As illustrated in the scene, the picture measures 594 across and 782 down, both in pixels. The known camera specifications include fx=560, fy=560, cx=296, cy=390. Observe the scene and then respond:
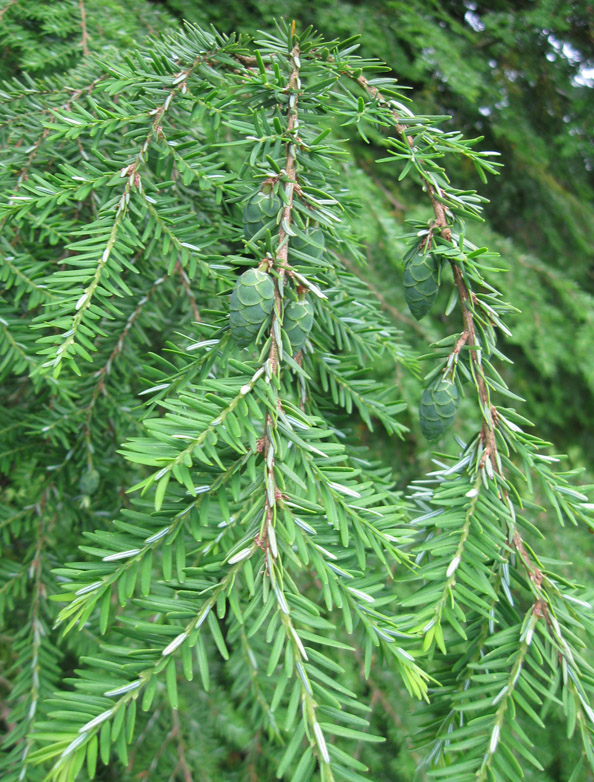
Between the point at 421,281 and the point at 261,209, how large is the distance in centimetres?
18

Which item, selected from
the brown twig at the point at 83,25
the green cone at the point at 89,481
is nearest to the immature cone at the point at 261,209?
the green cone at the point at 89,481

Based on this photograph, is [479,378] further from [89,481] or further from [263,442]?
[89,481]

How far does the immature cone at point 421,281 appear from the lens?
0.58 meters

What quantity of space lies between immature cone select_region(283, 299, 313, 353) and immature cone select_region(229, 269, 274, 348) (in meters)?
0.03

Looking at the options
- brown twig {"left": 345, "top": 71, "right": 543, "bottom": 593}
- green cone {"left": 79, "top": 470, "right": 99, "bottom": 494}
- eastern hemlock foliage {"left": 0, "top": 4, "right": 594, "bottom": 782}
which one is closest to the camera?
eastern hemlock foliage {"left": 0, "top": 4, "right": 594, "bottom": 782}

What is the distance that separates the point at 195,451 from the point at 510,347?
5.32 feet

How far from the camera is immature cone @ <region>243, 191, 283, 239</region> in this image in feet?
1.73

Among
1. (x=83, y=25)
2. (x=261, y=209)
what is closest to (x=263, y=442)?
(x=261, y=209)

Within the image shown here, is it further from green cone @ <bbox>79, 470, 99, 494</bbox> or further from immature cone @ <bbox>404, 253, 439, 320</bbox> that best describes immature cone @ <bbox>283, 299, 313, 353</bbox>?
green cone @ <bbox>79, 470, 99, 494</bbox>

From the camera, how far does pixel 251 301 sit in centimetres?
47

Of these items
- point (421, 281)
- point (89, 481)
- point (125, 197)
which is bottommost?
point (89, 481)

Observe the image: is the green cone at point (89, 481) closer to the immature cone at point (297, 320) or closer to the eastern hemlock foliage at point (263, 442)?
the eastern hemlock foliage at point (263, 442)

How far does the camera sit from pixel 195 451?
42cm

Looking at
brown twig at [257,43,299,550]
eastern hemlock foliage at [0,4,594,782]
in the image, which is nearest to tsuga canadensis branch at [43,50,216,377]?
eastern hemlock foliage at [0,4,594,782]
